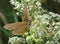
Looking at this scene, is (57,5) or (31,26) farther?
(57,5)

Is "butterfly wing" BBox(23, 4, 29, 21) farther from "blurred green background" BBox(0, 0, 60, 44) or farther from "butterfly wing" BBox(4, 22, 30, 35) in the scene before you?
"blurred green background" BBox(0, 0, 60, 44)

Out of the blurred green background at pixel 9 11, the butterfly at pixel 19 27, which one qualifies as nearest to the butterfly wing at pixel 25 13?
the butterfly at pixel 19 27

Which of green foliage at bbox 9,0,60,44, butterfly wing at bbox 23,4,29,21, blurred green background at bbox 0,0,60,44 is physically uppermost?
butterfly wing at bbox 23,4,29,21

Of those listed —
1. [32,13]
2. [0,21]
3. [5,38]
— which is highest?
[32,13]

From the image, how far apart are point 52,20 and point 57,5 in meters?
0.80

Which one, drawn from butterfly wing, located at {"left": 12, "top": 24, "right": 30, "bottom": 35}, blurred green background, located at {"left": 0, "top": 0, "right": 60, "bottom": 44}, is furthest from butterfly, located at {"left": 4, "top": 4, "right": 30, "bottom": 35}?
blurred green background, located at {"left": 0, "top": 0, "right": 60, "bottom": 44}

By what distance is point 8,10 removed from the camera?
6.14 feet

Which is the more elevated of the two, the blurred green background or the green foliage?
the green foliage

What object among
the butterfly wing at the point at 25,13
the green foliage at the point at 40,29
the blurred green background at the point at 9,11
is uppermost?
the butterfly wing at the point at 25,13

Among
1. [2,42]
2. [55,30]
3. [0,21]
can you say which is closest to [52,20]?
[55,30]

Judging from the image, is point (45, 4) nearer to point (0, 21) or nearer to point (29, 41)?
point (0, 21)

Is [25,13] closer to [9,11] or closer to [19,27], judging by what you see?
[19,27]

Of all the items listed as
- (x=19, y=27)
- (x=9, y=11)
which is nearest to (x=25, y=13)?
(x=19, y=27)

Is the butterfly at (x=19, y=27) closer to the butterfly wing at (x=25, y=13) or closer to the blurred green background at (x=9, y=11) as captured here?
the butterfly wing at (x=25, y=13)
